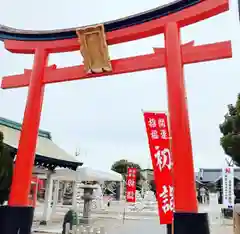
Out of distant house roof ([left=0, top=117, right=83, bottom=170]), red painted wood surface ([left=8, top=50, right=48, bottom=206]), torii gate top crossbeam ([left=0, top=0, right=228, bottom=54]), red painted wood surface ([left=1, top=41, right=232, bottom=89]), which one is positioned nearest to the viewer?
red painted wood surface ([left=1, top=41, right=232, bottom=89])

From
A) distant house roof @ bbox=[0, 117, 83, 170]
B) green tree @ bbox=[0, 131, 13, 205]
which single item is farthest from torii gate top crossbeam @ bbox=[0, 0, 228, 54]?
distant house roof @ bbox=[0, 117, 83, 170]

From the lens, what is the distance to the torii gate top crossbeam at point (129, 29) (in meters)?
6.66

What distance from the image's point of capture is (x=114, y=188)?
41750mm

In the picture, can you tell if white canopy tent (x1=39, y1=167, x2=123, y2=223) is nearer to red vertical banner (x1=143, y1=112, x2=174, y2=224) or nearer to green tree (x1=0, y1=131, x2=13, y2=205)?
green tree (x1=0, y1=131, x2=13, y2=205)

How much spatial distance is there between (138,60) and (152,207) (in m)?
18.3

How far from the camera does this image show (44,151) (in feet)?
43.5

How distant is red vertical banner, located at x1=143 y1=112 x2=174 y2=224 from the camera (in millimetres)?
5953

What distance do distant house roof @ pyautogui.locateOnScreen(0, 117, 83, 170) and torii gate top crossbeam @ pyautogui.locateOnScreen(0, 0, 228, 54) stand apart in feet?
11.1

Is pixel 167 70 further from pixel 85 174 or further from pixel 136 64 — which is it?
pixel 85 174

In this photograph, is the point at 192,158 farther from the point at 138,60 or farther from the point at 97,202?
the point at 97,202

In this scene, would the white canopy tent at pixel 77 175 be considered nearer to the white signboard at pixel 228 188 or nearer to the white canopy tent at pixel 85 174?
the white canopy tent at pixel 85 174

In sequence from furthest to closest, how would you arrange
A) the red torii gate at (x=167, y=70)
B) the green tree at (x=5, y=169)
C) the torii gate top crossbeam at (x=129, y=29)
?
the green tree at (x=5, y=169)
the torii gate top crossbeam at (x=129, y=29)
the red torii gate at (x=167, y=70)

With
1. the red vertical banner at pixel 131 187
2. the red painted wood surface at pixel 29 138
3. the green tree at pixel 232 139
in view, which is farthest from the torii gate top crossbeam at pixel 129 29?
the red vertical banner at pixel 131 187

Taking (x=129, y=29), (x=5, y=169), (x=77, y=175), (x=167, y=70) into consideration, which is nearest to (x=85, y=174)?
(x=77, y=175)
